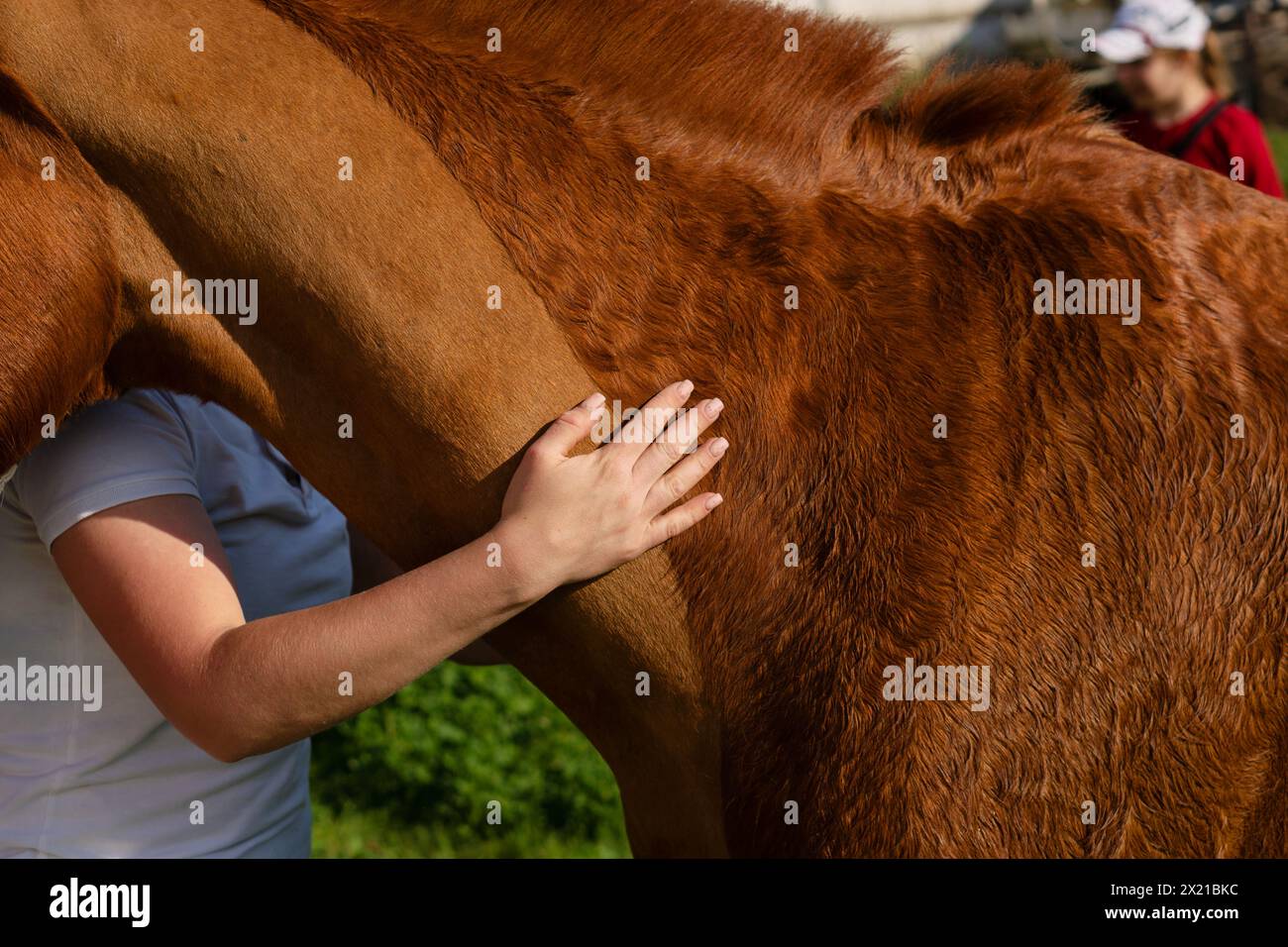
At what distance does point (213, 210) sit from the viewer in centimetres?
159

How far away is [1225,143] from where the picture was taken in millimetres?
4688

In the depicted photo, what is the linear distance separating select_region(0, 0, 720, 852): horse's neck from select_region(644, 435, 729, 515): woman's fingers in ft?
0.36

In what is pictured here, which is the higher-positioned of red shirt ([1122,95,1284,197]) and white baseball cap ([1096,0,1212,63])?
white baseball cap ([1096,0,1212,63])

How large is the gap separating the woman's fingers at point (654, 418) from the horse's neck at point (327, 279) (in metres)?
0.08

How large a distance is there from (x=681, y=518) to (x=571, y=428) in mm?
191

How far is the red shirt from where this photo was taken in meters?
4.48

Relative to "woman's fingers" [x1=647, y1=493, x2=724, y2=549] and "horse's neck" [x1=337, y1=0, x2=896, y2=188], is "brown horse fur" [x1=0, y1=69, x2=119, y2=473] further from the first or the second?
"woman's fingers" [x1=647, y1=493, x2=724, y2=549]

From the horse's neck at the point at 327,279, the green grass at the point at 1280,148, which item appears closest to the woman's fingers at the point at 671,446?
the horse's neck at the point at 327,279

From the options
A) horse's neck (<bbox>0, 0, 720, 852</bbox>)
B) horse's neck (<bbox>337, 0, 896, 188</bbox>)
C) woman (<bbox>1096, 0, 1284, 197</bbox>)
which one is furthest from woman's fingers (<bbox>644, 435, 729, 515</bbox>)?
woman (<bbox>1096, 0, 1284, 197</bbox>)

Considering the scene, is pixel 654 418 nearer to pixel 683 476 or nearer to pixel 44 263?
pixel 683 476

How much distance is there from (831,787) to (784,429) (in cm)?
48

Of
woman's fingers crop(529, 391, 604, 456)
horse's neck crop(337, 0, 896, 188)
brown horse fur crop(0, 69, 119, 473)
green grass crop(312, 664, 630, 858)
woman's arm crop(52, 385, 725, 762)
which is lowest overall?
green grass crop(312, 664, 630, 858)

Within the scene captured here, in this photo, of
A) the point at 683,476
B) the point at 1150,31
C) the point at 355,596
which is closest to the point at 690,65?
the point at 683,476
